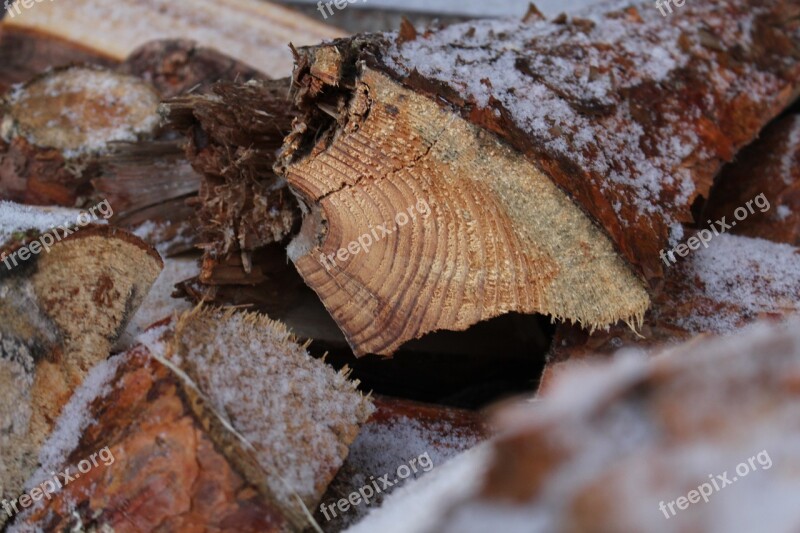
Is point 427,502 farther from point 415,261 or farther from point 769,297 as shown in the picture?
point 769,297

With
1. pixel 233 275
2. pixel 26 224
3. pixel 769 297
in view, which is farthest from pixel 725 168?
pixel 26 224

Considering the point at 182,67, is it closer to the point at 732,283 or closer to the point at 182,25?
the point at 182,25

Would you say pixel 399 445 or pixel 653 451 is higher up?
pixel 653 451

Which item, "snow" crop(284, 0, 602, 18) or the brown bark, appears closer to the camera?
the brown bark

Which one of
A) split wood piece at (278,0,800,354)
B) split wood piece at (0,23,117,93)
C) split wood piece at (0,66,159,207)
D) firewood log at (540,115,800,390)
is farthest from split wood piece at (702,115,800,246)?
split wood piece at (0,23,117,93)

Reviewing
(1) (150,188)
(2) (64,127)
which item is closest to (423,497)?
(1) (150,188)

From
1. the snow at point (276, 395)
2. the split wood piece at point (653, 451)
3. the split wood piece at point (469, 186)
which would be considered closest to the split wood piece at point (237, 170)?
the split wood piece at point (469, 186)

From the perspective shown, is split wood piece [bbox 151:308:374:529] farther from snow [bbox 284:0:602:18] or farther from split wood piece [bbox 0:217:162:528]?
snow [bbox 284:0:602:18]
